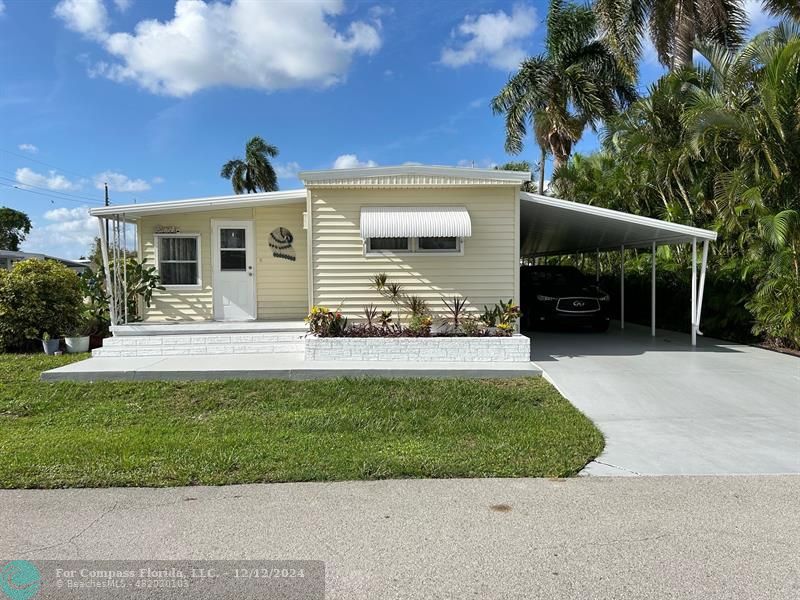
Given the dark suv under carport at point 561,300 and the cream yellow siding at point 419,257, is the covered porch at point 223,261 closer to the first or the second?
the cream yellow siding at point 419,257

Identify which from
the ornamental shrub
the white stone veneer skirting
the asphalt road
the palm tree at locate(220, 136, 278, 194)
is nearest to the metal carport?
the white stone veneer skirting

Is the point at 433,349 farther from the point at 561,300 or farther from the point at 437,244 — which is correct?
the point at 561,300

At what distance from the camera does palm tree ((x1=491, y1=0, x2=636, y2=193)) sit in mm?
18906

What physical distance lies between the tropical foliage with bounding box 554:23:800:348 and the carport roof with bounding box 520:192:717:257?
3.60 ft

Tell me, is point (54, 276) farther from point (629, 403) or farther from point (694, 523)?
point (694, 523)

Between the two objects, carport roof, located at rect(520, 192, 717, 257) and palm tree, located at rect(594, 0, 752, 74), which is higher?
palm tree, located at rect(594, 0, 752, 74)

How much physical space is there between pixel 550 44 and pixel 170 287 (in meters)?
15.8

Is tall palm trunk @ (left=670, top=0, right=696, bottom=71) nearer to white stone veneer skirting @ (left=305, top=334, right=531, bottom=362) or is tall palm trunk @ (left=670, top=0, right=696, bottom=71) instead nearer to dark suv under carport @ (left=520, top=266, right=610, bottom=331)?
dark suv under carport @ (left=520, top=266, right=610, bottom=331)

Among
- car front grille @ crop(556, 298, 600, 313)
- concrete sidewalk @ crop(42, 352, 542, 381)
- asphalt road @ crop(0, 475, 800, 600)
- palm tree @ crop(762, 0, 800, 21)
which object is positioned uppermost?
palm tree @ crop(762, 0, 800, 21)

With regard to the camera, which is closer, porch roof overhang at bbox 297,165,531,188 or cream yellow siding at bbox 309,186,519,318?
porch roof overhang at bbox 297,165,531,188

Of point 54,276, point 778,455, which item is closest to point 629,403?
point 778,455

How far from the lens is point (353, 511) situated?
3.71 metres

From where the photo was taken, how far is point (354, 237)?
30.9ft

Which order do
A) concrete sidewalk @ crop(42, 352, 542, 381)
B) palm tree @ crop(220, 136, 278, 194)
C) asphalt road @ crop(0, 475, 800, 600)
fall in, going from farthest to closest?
palm tree @ crop(220, 136, 278, 194)
concrete sidewalk @ crop(42, 352, 542, 381)
asphalt road @ crop(0, 475, 800, 600)
